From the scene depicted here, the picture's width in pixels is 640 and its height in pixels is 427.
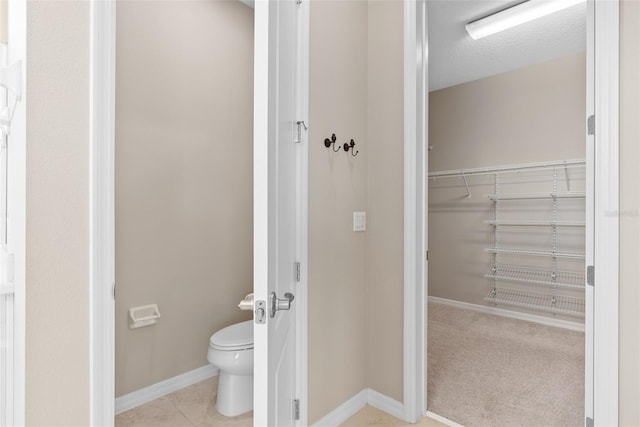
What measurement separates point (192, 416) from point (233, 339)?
475mm

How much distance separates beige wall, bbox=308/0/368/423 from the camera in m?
1.72

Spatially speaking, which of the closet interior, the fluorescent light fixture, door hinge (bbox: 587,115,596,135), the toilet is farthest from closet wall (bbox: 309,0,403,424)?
the fluorescent light fixture

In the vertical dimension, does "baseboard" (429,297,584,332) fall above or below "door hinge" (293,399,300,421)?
below

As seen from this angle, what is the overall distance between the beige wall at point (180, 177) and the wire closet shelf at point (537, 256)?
276 centimetres

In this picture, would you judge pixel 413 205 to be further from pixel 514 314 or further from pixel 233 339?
pixel 514 314

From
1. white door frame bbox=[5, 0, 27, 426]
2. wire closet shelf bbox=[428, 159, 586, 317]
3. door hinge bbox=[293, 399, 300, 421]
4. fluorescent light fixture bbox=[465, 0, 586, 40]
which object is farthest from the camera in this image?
wire closet shelf bbox=[428, 159, 586, 317]

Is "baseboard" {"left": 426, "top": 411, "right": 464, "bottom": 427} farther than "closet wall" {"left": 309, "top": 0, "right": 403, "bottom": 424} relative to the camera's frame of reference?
Yes

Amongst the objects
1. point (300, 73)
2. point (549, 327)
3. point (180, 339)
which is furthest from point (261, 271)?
point (549, 327)

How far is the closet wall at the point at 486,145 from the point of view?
3.42 metres

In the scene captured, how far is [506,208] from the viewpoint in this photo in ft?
12.4

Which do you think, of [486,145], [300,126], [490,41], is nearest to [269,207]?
[300,126]

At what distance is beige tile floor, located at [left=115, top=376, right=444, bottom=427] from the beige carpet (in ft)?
1.14

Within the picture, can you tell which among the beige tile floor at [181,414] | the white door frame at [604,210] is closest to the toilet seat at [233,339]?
the beige tile floor at [181,414]
